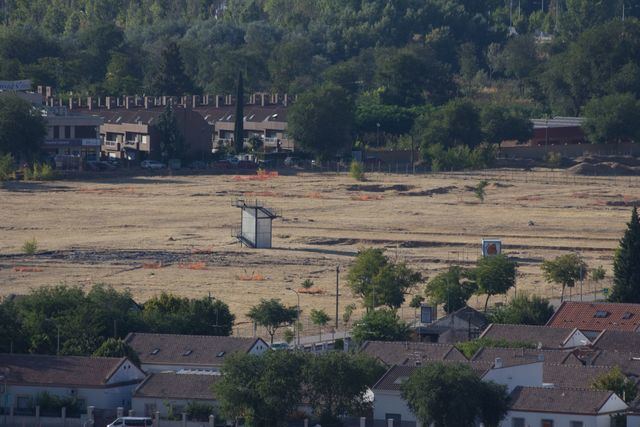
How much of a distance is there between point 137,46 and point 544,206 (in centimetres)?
8660

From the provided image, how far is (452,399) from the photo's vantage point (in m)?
41.7

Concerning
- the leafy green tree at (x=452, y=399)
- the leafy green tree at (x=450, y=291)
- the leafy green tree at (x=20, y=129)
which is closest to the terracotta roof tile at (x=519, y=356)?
the leafy green tree at (x=452, y=399)

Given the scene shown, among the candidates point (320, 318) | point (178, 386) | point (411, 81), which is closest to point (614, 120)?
point (411, 81)

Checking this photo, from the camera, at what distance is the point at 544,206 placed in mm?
102375

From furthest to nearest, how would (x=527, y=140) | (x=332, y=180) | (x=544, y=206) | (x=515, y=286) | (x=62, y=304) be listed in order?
(x=527, y=140) < (x=332, y=180) < (x=544, y=206) < (x=515, y=286) < (x=62, y=304)

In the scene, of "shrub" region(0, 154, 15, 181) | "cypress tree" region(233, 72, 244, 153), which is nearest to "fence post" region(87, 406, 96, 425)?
"shrub" region(0, 154, 15, 181)

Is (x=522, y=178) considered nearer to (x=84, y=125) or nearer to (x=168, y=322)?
(x=84, y=125)

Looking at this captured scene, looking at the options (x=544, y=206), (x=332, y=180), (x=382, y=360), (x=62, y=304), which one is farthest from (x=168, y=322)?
(x=332, y=180)

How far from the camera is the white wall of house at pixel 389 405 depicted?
43031 mm

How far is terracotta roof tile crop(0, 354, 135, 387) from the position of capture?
4494 centimetres

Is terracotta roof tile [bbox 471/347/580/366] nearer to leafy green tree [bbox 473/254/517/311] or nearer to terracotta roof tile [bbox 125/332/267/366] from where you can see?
terracotta roof tile [bbox 125/332/267/366]

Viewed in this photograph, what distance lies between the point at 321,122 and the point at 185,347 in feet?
263

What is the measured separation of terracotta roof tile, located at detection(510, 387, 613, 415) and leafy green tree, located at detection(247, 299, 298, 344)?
13759 millimetres

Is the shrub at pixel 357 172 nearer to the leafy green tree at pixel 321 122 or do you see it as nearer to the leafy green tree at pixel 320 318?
the leafy green tree at pixel 321 122
